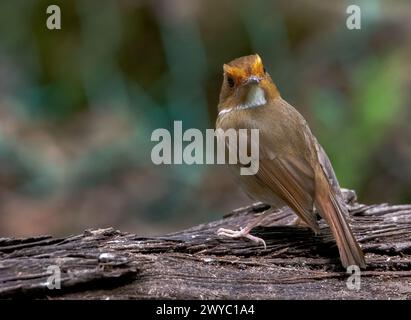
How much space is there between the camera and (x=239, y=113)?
15.4 feet

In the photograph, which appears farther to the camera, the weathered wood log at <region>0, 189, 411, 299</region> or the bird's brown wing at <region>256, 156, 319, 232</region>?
the bird's brown wing at <region>256, 156, 319, 232</region>

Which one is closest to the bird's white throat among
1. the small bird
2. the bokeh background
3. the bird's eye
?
the small bird

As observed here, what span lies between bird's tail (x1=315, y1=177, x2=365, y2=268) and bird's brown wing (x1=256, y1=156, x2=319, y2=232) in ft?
0.18

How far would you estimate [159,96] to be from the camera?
27.0 ft

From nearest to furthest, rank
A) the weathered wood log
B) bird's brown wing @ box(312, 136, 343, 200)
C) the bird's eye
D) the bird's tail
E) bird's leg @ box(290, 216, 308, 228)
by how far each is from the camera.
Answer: the weathered wood log
the bird's tail
bird's brown wing @ box(312, 136, 343, 200)
bird's leg @ box(290, 216, 308, 228)
the bird's eye

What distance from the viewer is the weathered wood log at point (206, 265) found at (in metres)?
3.56

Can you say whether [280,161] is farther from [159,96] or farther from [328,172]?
[159,96]

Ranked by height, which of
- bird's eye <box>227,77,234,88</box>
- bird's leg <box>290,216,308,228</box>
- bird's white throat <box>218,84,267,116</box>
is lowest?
bird's leg <box>290,216,308,228</box>

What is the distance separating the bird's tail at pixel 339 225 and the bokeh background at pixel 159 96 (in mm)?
2672

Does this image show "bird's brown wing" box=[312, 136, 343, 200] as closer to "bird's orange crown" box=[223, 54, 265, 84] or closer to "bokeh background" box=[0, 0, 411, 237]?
"bird's orange crown" box=[223, 54, 265, 84]

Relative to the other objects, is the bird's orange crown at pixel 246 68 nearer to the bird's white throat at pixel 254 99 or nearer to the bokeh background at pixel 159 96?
the bird's white throat at pixel 254 99

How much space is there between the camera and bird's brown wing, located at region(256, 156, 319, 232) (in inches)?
167

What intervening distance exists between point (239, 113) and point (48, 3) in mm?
4361
